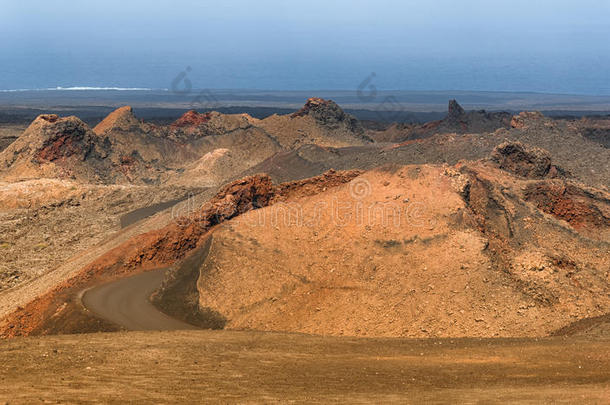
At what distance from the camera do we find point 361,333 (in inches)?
779

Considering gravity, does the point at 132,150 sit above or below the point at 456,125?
below

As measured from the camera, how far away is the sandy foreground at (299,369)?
11922 mm

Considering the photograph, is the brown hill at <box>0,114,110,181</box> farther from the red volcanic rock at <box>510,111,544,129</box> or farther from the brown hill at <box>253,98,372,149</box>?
the red volcanic rock at <box>510,111,544,129</box>

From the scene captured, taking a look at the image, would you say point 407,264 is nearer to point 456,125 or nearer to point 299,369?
point 299,369

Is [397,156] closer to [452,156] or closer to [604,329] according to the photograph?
[452,156]

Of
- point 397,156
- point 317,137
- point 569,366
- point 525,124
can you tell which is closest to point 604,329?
point 569,366

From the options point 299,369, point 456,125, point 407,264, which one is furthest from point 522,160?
point 456,125

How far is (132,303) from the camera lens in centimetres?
2373

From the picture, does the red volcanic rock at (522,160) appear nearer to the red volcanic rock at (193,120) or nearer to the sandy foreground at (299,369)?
the sandy foreground at (299,369)

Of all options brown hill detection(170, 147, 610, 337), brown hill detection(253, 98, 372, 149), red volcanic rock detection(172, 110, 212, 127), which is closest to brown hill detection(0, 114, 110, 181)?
brown hill detection(253, 98, 372, 149)

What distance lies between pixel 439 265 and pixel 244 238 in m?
6.88

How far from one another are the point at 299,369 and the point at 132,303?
1116 centimetres

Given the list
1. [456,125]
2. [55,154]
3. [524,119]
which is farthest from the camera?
[456,125]

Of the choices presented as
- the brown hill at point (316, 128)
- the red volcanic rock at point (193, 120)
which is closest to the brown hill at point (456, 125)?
the brown hill at point (316, 128)
